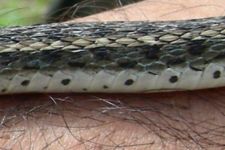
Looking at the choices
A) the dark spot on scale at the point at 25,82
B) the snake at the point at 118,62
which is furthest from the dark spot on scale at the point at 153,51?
the dark spot on scale at the point at 25,82

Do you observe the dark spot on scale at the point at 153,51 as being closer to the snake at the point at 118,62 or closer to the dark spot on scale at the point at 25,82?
the snake at the point at 118,62

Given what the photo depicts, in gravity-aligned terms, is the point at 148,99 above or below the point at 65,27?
below

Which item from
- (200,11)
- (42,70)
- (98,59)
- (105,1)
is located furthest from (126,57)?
(105,1)

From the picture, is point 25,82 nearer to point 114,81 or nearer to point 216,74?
point 114,81

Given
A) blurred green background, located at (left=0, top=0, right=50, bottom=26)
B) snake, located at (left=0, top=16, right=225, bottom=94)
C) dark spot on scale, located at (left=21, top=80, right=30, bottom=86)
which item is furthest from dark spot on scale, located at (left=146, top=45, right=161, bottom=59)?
blurred green background, located at (left=0, top=0, right=50, bottom=26)

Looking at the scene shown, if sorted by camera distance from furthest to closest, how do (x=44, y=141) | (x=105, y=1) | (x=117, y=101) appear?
(x=105, y=1), (x=117, y=101), (x=44, y=141)

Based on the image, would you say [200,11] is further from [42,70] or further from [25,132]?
[25,132]

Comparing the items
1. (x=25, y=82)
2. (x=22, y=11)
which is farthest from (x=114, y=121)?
(x=22, y=11)
